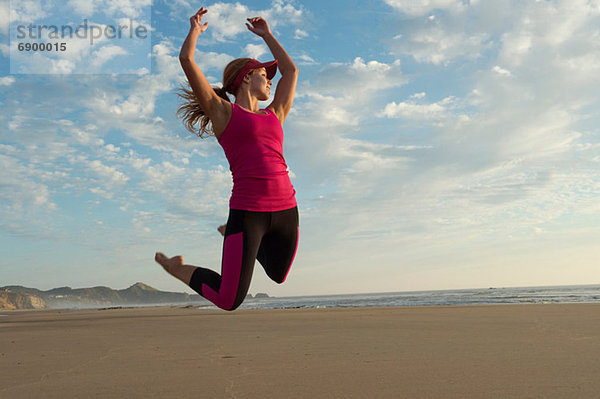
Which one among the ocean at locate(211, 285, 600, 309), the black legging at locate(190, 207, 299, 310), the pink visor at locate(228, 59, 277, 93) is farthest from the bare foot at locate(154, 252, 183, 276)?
the ocean at locate(211, 285, 600, 309)

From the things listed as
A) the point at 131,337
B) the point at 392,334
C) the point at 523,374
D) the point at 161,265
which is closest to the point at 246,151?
the point at 161,265

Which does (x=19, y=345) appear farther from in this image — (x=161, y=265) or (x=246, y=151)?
(x=246, y=151)

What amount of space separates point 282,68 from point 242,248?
4.30 feet

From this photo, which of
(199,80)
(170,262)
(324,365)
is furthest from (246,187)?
→ (324,365)

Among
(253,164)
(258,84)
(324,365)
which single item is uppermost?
(258,84)

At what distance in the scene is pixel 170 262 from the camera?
2.83 metres

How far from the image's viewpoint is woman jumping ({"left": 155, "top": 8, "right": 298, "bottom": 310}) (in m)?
2.45

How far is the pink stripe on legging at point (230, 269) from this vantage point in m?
2.45

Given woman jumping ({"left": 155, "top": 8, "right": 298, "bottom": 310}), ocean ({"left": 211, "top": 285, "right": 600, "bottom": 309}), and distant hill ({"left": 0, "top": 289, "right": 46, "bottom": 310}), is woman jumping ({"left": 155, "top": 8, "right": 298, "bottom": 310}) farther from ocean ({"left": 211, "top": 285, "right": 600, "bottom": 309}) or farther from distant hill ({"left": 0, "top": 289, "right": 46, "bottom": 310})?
distant hill ({"left": 0, "top": 289, "right": 46, "bottom": 310})

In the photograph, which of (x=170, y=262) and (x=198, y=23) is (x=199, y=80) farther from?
(x=170, y=262)

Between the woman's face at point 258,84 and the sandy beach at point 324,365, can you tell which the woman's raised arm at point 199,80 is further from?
the sandy beach at point 324,365

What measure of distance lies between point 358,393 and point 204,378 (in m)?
1.60

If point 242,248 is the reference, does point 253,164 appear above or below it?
above

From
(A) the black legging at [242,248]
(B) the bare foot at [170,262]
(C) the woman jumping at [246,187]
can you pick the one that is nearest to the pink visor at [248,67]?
(C) the woman jumping at [246,187]
